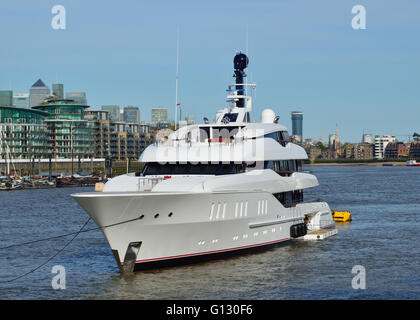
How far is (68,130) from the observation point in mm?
192750

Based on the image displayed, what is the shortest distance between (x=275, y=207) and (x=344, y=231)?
9.65 m

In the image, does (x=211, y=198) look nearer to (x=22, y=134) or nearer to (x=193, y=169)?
(x=193, y=169)

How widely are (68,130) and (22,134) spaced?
805 inches

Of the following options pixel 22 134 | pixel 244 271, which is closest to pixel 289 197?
pixel 244 271

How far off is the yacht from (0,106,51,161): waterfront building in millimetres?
143127

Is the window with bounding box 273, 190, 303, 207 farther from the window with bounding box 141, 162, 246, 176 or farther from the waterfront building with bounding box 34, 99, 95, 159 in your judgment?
the waterfront building with bounding box 34, 99, 95, 159

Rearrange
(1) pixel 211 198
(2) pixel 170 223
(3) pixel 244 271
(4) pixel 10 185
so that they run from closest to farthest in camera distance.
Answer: (2) pixel 170 223, (1) pixel 211 198, (3) pixel 244 271, (4) pixel 10 185

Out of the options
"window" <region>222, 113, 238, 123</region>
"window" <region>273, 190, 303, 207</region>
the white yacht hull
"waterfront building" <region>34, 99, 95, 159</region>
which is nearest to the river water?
the white yacht hull

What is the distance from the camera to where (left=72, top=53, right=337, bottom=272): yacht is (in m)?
24.0

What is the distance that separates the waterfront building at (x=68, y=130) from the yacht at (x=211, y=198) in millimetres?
160136

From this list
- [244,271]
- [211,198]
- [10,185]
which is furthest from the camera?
[10,185]
